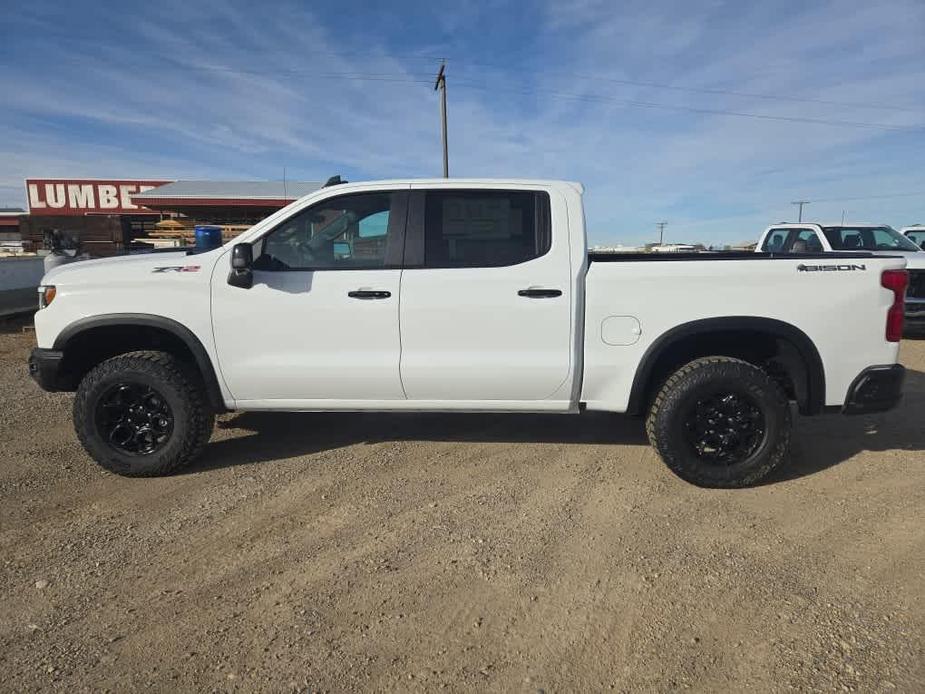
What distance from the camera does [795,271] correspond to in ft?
11.1

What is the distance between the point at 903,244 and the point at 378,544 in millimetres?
10915

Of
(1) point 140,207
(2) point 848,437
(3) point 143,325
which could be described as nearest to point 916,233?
(2) point 848,437

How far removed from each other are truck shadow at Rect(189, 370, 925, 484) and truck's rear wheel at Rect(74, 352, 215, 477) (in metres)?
0.27

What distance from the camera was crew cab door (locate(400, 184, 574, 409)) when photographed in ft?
11.6

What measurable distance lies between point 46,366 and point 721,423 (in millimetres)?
4283

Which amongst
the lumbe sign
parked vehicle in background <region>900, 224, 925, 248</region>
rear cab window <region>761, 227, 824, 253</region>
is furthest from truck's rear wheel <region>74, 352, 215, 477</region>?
the lumbe sign

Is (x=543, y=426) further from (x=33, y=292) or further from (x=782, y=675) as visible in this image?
(x=33, y=292)

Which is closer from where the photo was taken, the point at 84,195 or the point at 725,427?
the point at 725,427

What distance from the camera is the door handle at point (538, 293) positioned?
3.52m

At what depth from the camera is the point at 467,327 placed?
3.57 metres

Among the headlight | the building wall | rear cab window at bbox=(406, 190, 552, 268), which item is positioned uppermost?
the building wall

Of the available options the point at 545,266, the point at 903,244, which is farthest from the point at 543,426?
the point at 903,244

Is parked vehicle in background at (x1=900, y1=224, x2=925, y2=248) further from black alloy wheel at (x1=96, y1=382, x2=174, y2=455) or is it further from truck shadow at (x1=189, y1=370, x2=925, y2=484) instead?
black alloy wheel at (x1=96, y1=382, x2=174, y2=455)

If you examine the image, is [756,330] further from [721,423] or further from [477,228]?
[477,228]
